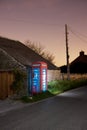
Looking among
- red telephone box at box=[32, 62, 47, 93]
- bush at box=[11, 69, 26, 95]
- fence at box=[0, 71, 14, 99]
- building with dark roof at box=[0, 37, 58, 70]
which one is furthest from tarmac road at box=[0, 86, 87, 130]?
building with dark roof at box=[0, 37, 58, 70]

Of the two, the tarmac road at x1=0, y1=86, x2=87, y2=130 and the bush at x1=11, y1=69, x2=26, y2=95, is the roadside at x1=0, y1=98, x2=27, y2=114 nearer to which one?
the tarmac road at x1=0, y1=86, x2=87, y2=130

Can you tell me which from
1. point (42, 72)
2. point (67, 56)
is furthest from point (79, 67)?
point (42, 72)

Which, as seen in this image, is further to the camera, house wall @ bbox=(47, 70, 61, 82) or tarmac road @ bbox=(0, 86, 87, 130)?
house wall @ bbox=(47, 70, 61, 82)

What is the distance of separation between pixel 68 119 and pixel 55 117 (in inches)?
30.2

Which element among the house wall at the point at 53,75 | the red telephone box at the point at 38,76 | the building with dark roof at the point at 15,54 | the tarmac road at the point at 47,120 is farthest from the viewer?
the house wall at the point at 53,75

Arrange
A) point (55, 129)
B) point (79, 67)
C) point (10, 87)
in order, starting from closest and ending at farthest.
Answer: point (55, 129), point (10, 87), point (79, 67)

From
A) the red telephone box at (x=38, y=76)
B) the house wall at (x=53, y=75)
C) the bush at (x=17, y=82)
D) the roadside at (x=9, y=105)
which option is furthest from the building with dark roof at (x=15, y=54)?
the roadside at (x=9, y=105)

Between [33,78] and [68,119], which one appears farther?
[33,78]

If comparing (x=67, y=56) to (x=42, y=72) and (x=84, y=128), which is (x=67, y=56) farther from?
(x=84, y=128)

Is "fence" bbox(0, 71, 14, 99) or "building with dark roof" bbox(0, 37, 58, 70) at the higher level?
"building with dark roof" bbox(0, 37, 58, 70)

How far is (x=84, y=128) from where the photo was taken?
10.4m

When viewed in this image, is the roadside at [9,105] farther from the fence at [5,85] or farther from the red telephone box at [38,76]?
the red telephone box at [38,76]

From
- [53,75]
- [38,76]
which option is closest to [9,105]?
[38,76]

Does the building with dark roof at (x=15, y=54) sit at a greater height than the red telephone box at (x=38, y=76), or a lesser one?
greater
